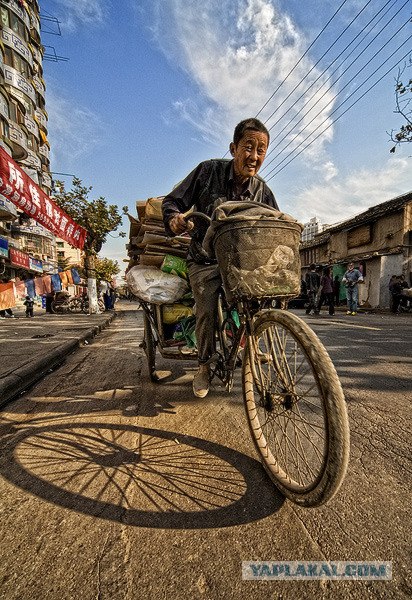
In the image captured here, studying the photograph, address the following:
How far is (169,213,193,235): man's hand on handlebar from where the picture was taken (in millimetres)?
1969

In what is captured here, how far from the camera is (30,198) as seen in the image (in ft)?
27.6

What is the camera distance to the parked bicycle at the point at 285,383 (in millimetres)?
1062

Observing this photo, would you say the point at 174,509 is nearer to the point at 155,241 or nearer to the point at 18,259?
the point at 155,241

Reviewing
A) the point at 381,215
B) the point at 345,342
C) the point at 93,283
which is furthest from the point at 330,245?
the point at 345,342

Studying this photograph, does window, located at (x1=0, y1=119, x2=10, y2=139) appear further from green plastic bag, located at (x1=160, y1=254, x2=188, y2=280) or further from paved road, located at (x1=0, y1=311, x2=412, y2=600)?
paved road, located at (x1=0, y1=311, x2=412, y2=600)

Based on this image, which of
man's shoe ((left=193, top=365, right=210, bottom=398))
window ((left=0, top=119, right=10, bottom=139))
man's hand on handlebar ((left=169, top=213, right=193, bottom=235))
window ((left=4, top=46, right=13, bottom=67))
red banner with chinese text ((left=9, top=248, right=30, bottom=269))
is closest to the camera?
man's hand on handlebar ((left=169, top=213, right=193, bottom=235))

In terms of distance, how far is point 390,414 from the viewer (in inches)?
79.2

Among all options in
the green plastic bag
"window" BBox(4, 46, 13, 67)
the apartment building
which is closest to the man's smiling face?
the green plastic bag

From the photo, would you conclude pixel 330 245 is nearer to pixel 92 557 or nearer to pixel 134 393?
pixel 134 393

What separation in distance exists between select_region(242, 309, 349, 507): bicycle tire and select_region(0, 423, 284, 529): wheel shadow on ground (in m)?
0.14

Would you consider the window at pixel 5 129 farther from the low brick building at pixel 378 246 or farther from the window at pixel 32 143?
the low brick building at pixel 378 246

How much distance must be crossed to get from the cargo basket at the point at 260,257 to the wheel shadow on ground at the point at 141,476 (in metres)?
0.84

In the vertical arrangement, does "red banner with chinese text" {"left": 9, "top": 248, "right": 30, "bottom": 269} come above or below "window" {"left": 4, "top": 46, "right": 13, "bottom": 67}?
below

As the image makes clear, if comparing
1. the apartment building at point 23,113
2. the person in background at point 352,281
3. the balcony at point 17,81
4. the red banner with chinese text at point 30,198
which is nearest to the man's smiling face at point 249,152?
the red banner with chinese text at point 30,198
